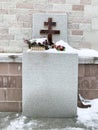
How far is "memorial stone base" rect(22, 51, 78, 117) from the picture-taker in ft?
14.5

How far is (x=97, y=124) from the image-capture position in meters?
4.21

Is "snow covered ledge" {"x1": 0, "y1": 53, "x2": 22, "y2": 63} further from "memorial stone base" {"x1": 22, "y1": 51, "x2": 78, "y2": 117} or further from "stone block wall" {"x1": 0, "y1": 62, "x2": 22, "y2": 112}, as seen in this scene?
"memorial stone base" {"x1": 22, "y1": 51, "x2": 78, "y2": 117}

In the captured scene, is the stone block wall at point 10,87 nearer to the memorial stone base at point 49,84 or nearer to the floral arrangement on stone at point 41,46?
the memorial stone base at point 49,84

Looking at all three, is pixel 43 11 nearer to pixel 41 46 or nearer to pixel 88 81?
pixel 41 46

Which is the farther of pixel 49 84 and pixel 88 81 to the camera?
pixel 88 81

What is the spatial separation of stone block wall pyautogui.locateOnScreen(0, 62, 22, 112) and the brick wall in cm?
55

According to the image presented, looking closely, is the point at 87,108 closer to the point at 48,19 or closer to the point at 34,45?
the point at 34,45

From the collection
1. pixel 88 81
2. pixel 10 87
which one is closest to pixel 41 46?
pixel 10 87

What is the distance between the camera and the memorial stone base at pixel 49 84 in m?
4.43

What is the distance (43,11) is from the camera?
17.0 feet

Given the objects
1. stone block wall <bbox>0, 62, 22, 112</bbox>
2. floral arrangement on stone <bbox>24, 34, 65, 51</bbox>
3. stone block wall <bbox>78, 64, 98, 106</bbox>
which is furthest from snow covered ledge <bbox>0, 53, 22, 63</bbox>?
stone block wall <bbox>78, 64, 98, 106</bbox>

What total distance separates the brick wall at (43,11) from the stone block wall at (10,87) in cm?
55

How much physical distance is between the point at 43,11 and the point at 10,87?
1.40 metres

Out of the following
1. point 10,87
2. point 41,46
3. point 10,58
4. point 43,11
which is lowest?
point 10,87
